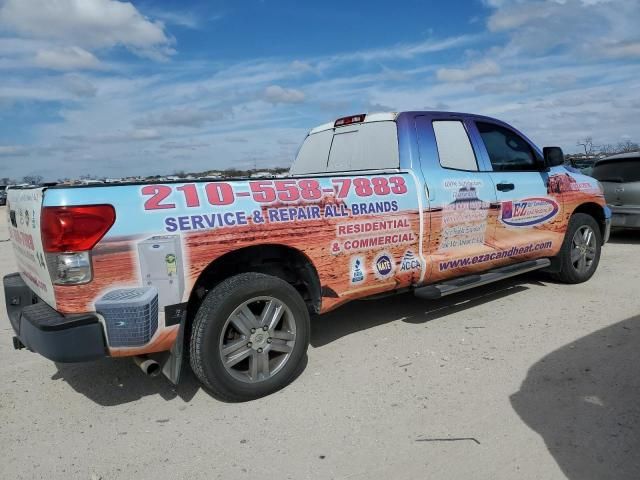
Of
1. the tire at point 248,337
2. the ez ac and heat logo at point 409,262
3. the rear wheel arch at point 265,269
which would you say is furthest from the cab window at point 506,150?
the tire at point 248,337

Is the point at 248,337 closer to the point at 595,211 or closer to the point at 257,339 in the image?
the point at 257,339

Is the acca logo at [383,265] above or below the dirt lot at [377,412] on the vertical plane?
above

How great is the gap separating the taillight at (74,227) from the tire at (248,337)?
0.80 m

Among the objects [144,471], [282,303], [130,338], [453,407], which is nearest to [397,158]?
[282,303]

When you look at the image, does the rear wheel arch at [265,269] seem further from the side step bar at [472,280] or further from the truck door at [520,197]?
the truck door at [520,197]

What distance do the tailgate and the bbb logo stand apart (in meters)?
2.32

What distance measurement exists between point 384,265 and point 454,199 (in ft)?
3.23

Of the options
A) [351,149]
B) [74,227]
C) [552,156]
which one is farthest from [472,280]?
[74,227]

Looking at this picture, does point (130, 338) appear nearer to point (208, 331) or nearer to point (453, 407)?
point (208, 331)

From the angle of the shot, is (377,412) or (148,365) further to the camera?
(377,412)

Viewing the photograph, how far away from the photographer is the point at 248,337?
347 cm

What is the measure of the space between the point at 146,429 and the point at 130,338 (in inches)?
25.5

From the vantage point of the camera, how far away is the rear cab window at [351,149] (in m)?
4.67

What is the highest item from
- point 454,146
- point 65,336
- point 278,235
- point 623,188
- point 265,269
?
point 454,146
